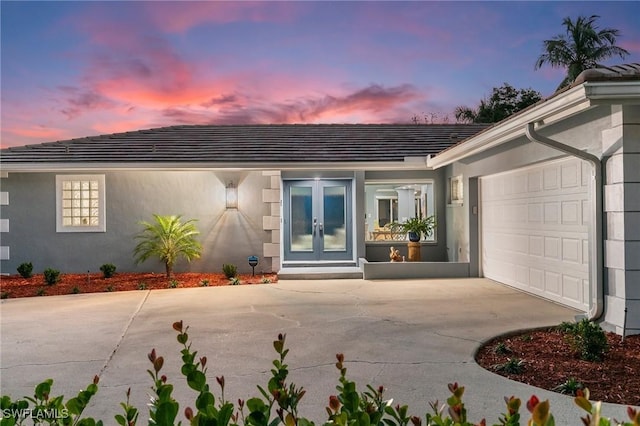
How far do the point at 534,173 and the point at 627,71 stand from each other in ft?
11.1

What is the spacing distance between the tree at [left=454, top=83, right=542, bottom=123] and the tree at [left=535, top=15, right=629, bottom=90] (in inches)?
234

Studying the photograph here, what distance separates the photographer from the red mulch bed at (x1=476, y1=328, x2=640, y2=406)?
13.0 ft

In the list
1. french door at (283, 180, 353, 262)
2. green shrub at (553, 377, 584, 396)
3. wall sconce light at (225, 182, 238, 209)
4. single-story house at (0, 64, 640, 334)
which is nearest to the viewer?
green shrub at (553, 377, 584, 396)

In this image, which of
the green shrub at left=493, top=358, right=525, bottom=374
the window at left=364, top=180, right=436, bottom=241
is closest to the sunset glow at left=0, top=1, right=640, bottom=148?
the window at left=364, top=180, right=436, bottom=241

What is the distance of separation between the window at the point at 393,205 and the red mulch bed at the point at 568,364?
724 cm

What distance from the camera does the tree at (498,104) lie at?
28625mm

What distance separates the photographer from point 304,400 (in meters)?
3.73

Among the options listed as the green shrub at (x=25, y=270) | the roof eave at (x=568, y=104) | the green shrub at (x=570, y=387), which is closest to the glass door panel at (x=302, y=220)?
the roof eave at (x=568, y=104)

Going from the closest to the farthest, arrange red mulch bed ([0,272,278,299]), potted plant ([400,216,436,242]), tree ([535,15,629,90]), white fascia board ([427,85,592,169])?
white fascia board ([427,85,592,169]) < red mulch bed ([0,272,278,299]) < potted plant ([400,216,436,242]) < tree ([535,15,629,90])

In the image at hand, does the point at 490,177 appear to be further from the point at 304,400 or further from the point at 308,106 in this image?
the point at 308,106

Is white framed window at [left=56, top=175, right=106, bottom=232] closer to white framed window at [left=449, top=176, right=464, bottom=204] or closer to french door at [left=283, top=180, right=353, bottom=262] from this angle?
french door at [left=283, top=180, right=353, bottom=262]

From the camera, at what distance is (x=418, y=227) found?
40.4 feet

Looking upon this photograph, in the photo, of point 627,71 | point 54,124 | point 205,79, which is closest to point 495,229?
point 627,71

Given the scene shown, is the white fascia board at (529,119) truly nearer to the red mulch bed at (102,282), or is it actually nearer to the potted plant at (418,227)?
the potted plant at (418,227)
